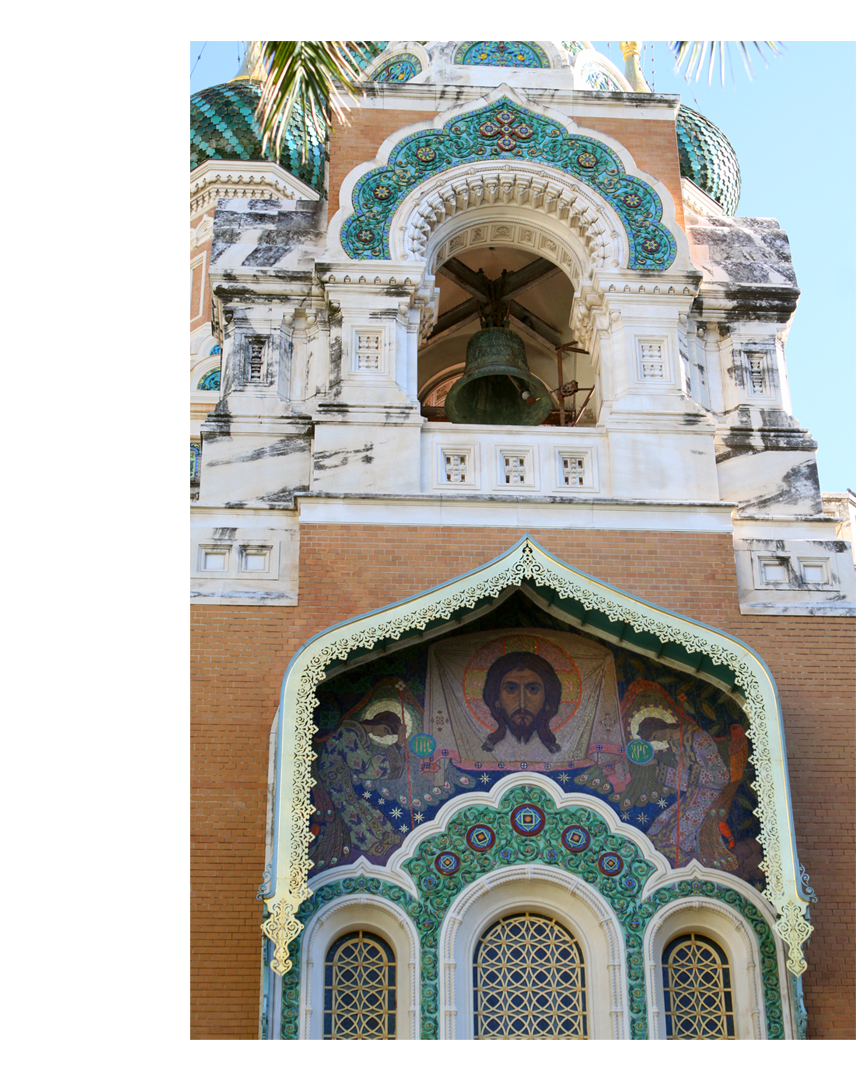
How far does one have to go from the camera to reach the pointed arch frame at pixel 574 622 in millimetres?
8320

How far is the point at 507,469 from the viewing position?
10.5 m

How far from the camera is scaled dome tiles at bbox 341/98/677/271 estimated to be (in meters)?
11.3

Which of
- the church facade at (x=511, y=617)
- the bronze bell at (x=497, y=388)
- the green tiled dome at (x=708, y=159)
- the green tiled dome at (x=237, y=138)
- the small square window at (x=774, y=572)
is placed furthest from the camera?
the green tiled dome at (x=237, y=138)

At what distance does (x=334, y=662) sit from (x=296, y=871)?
1.41 metres

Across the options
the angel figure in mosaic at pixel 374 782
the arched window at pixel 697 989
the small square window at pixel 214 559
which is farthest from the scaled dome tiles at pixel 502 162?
the arched window at pixel 697 989

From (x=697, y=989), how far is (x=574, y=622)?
7.69 feet

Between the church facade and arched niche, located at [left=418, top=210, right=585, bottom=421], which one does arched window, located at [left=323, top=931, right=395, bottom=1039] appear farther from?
arched niche, located at [left=418, top=210, right=585, bottom=421]

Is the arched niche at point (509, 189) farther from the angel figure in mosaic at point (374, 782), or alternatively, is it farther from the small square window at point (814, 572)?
the angel figure in mosaic at point (374, 782)

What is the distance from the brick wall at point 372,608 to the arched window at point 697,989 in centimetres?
51

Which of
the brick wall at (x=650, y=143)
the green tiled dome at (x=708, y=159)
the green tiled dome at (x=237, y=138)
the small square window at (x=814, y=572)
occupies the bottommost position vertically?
the small square window at (x=814, y=572)

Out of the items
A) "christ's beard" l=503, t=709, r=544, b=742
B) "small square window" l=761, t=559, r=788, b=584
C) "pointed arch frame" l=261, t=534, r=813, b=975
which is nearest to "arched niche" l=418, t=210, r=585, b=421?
"small square window" l=761, t=559, r=788, b=584

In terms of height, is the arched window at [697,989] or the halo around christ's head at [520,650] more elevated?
the halo around christ's head at [520,650]

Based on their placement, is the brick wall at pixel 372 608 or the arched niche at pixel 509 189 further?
the arched niche at pixel 509 189
